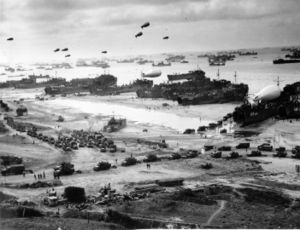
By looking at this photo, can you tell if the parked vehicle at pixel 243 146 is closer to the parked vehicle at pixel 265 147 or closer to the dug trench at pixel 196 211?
the parked vehicle at pixel 265 147

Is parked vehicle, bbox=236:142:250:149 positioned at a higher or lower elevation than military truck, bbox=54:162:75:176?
higher

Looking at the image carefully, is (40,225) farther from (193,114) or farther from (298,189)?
(193,114)

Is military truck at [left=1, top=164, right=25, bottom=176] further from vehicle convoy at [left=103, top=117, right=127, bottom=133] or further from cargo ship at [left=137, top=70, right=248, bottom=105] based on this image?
cargo ship at [left=137, top=70, right=248, bottom=105]

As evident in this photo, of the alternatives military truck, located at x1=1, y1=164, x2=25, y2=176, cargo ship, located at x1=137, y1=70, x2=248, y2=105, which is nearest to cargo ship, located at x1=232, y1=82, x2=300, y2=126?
cargo ship, located at x1=137, y1=70, x2=248, y2=105

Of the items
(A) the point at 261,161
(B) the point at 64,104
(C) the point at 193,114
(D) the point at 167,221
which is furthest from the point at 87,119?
(D) the point at 167,221

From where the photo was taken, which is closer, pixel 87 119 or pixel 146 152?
pixel 146 152

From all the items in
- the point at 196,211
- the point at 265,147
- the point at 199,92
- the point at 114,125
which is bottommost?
the point at 196,211

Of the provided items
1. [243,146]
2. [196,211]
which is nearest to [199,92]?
[243,146]

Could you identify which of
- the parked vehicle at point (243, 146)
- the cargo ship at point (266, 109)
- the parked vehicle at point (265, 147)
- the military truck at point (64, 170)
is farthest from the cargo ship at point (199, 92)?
the military truck at point (64, 170)

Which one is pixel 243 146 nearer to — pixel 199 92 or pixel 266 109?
pixel 266 109
